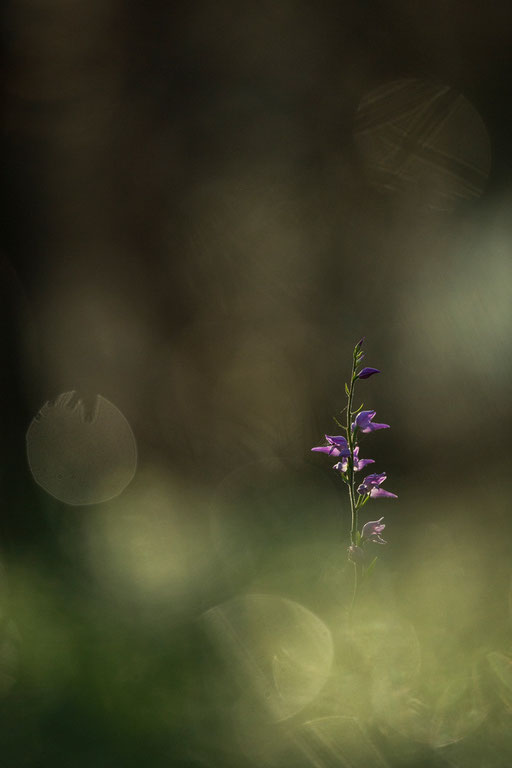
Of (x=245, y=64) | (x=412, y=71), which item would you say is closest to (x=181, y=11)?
(x=245, y=64)

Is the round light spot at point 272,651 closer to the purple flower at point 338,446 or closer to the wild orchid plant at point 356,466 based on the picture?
the wild orchid plant at point 356,466

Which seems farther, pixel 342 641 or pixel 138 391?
pixel 138 391

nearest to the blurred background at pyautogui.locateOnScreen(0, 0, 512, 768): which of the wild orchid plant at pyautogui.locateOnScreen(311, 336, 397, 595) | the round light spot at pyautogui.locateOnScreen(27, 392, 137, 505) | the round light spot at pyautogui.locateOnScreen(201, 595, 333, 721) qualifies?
the round light spot at pyautogui.locateOnScreen(27, 392, 137, 505)

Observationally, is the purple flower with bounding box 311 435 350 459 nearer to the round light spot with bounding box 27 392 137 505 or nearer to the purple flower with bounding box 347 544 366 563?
the purple flower with bounding box 347 544 366 563

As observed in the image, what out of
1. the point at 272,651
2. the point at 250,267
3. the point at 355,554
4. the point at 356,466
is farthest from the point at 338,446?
the point at 250,267

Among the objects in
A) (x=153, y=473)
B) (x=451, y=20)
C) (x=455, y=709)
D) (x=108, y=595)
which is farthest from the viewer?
(x=153, y=473)

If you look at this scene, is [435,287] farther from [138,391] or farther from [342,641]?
[342,641]

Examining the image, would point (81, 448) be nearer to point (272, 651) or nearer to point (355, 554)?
point (272, 651)

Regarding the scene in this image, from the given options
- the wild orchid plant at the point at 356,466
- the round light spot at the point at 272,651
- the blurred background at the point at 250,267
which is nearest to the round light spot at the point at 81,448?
the blurred background at the point at 250,267
